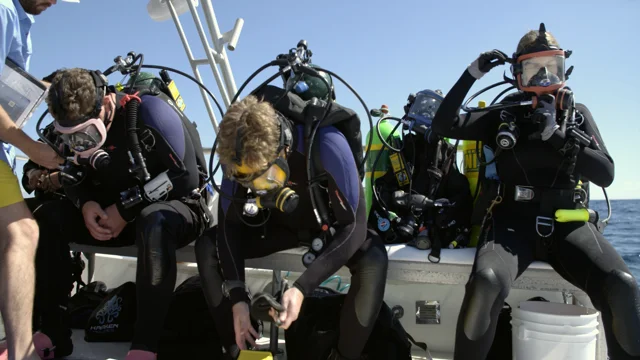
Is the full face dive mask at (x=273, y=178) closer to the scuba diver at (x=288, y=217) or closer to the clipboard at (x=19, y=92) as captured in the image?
the scuba diver at (x=288, y=217)

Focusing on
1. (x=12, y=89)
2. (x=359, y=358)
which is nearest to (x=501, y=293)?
(x=359, y=358)

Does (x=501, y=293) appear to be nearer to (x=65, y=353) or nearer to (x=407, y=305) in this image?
(x=407, y=305)

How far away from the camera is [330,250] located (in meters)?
2.03

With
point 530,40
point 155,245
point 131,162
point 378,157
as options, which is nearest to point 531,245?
point 530,40

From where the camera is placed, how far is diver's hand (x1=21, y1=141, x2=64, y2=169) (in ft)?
7.45

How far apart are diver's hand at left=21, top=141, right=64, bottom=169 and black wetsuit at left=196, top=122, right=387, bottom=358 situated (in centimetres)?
78

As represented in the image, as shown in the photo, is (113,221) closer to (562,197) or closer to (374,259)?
(374,259)

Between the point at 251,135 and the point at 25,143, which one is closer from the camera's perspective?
the point at 251,135

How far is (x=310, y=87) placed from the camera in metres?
2.51

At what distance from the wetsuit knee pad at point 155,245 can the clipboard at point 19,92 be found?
78 cm

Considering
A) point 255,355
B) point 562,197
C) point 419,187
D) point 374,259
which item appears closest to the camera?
point 255,355

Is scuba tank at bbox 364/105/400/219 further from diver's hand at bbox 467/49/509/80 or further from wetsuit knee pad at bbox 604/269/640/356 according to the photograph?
wetsuit knee pad at bbox 604/269/640/356

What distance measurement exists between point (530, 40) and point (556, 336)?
137 centimetres

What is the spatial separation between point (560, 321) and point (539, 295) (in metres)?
0.81
